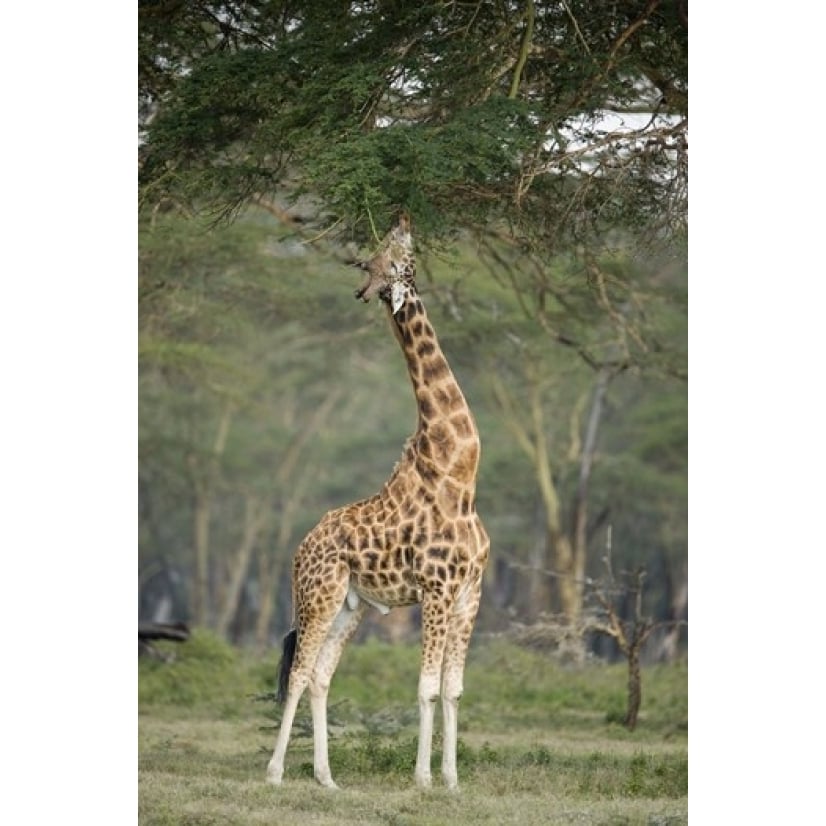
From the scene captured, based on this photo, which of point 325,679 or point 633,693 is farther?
point 633,693

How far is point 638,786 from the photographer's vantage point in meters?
7.49

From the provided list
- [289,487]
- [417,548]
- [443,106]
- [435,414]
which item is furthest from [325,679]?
[289,487]

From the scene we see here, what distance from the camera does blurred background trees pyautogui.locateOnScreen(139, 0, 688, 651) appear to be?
7133 mm

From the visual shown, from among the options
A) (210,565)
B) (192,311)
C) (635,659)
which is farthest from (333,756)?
(210,565)

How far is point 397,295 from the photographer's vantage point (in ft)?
21.6

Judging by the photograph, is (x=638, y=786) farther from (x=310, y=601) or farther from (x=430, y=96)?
(x=430, y=96)

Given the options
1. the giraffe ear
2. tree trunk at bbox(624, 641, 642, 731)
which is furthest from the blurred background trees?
tree trunk at bbox(624, 641, 642, 731)

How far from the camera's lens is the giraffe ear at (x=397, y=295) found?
656 centimetres

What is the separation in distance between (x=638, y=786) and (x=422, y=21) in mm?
3751

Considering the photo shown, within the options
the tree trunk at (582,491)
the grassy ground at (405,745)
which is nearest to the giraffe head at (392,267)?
the grassy ground at (405,745)

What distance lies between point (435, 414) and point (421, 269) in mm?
5149

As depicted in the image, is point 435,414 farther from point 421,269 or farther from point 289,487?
point 289,487

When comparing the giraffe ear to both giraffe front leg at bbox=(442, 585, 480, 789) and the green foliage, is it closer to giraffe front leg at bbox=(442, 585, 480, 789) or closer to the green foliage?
giraffe front leg at bbox=(442, 585, 480, 789)

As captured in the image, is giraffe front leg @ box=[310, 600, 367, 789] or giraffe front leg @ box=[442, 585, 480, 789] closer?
giraffe front leg @ box=[442, 585, 480, 789]
